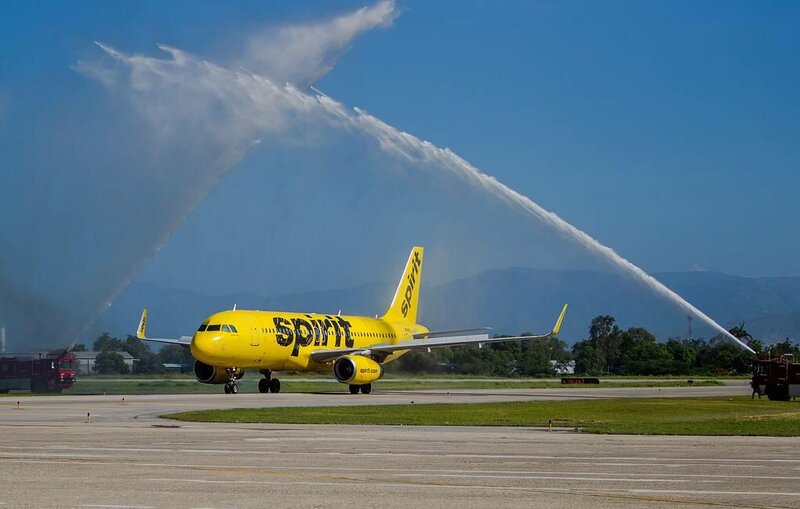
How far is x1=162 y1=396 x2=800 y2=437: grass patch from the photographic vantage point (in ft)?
109

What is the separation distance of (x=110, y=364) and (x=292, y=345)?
69.0ft

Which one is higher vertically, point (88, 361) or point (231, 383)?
point (88, 361)

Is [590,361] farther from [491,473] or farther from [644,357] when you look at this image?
[491,473]

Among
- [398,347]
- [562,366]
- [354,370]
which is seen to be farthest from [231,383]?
[562,366]

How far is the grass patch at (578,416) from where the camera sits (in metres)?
33.1

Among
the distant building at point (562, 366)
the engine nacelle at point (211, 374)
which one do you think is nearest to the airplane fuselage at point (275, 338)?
the engine nacelle at point (211, 374)

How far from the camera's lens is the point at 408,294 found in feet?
273

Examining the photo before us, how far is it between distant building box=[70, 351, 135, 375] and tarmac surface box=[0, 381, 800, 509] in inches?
1815

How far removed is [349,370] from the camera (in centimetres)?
6606

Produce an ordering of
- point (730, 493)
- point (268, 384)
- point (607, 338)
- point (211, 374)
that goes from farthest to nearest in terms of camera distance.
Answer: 1. point (607, 338)
2. point (268, 384)
3. point (211, 374)
4. point (730, 493)

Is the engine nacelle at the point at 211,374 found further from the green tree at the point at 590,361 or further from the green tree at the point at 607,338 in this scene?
the green tree at the point at 607,338

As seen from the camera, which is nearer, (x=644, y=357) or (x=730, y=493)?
(x=730, y=493)

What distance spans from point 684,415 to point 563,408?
5.86 metres

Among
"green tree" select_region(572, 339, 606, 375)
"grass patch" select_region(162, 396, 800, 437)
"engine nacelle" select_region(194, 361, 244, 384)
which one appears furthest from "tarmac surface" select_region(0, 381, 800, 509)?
"green tree" select_region(572, 339, 606, 375)
